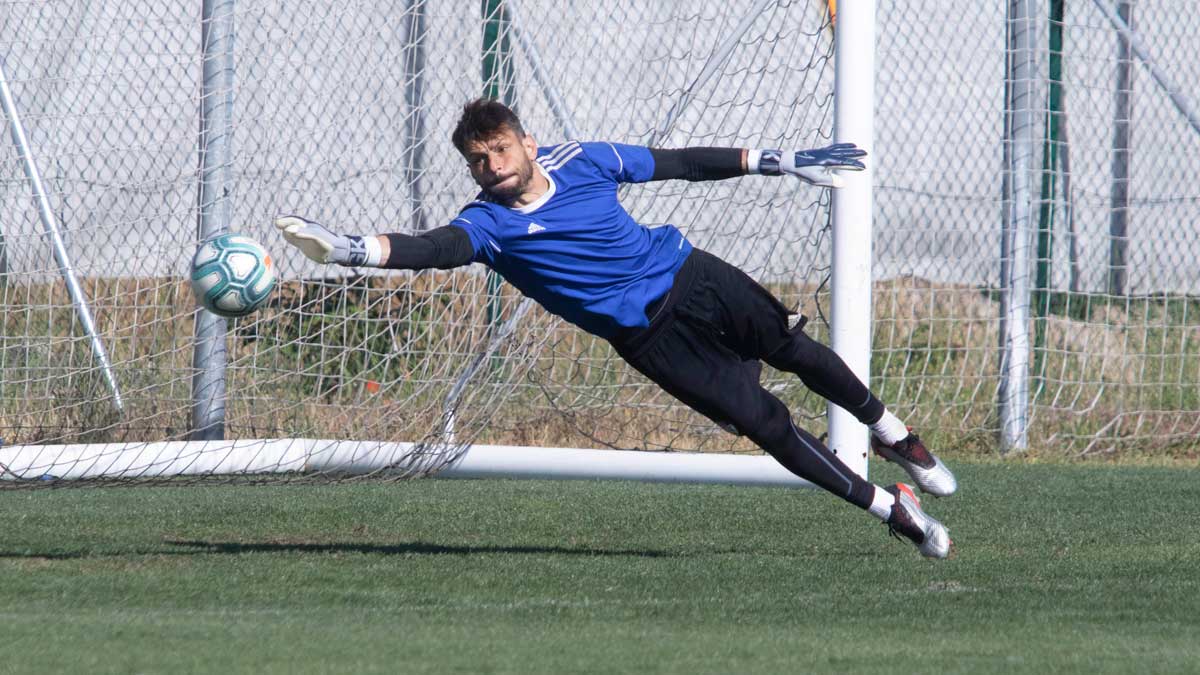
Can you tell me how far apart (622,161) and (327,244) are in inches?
56.5

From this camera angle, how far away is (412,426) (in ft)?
24.7

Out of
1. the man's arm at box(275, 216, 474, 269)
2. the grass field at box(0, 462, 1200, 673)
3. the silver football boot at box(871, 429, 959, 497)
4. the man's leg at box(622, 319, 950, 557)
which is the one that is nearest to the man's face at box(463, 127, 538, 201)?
the man's arm at box(275, 216, 474, 269)

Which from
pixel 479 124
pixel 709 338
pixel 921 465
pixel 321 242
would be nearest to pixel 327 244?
pixel 321 242

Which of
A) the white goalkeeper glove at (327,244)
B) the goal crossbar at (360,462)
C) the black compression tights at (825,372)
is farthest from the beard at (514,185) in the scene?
the goal crossbar at (360,462)

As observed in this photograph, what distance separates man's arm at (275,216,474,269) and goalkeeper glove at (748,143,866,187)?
1342 millimetres

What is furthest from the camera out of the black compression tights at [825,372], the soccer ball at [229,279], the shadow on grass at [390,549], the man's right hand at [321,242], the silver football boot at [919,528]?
the shadow on grass at [390,549]

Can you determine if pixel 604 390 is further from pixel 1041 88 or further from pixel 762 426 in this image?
pixel 1041 88

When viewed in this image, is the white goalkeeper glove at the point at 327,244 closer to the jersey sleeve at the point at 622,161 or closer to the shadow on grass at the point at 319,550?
the jersey sleeve at the point at 622,161

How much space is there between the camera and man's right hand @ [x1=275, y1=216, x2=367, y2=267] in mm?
4695

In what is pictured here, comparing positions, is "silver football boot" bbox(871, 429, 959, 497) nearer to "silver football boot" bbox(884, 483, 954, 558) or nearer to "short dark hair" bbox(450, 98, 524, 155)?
"silver football boot" bbox(884, 483, 954, 558)

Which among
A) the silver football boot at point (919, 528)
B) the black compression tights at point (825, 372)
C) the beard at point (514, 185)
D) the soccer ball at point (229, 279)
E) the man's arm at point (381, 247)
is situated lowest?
the silver football boot at point (919, 528)

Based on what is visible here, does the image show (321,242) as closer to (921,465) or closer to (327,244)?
(327,244)

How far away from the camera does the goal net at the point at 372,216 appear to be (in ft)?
23.9

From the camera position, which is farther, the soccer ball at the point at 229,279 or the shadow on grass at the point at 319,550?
the shadow on grass at the point at 319,550
